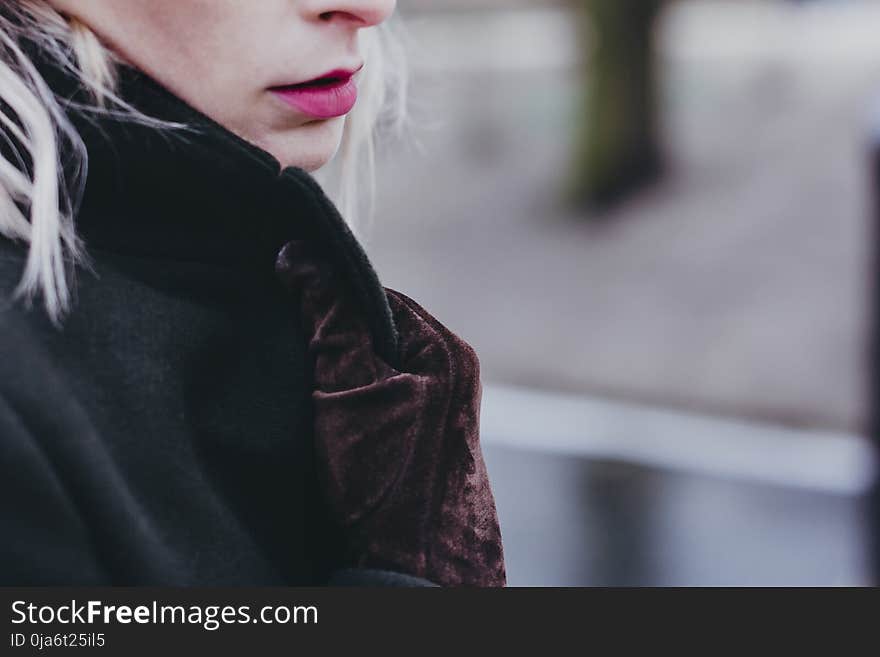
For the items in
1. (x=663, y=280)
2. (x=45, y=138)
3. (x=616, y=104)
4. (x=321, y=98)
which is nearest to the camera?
(x=45, y=138)

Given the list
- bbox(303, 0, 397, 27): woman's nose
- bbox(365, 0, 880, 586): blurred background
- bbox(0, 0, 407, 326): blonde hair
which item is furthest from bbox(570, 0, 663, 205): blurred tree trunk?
bbox(0, 0, 407, 326): blonde hair

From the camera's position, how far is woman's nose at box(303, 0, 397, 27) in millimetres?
1098

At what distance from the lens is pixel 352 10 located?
1.12m

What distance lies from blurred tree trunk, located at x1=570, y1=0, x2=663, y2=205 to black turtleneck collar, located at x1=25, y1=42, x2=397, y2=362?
8084 mm

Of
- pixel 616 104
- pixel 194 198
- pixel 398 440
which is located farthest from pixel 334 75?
pixel 616 104

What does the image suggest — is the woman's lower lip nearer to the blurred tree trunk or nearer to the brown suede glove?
the brown suede glove

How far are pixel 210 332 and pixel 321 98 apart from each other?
252 mm

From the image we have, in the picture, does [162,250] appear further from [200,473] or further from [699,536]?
[699,536]

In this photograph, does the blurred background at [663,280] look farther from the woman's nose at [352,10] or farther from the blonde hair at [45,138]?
the blonde hair at [45,138]

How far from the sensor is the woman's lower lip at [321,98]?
3.69ft

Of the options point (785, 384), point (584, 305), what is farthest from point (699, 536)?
point (584, 305)

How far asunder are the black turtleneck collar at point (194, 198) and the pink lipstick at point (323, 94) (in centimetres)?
6

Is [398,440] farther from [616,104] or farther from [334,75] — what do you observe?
[616,104]

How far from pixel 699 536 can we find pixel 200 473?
12.6 ft
